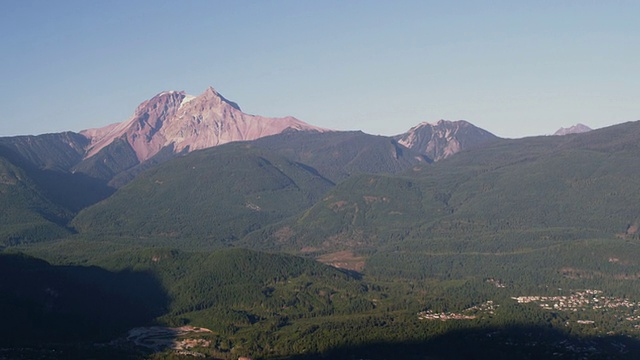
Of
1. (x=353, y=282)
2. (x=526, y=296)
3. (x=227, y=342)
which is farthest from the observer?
(x=353, y=282)

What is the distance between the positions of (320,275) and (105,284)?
44.9m

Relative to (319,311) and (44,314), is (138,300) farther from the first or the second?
(319,311)

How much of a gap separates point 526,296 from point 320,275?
4340 centimetres

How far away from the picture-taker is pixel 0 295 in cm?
15012

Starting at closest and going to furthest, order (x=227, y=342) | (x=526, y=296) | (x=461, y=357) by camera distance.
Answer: (x=461, y=357) < (x=227, y=342) < (x=526, y=296)

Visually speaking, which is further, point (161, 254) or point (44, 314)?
point (161, 254)

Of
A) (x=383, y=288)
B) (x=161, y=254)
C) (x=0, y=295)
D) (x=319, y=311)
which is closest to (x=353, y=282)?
(x=383, y=288)

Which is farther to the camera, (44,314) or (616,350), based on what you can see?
(44,314)

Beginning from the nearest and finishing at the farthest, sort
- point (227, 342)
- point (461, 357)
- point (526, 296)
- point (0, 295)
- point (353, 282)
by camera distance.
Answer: point (461, 357), point (227, 342), point (0, 295), point (526, 296), point (353, 282)

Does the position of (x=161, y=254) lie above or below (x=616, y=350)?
above

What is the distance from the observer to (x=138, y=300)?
171000mm

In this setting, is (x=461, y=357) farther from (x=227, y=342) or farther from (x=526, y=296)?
(x=526, y=296)

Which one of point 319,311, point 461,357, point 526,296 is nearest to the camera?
point 461,357

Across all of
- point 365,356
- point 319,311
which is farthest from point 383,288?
point 365,356
